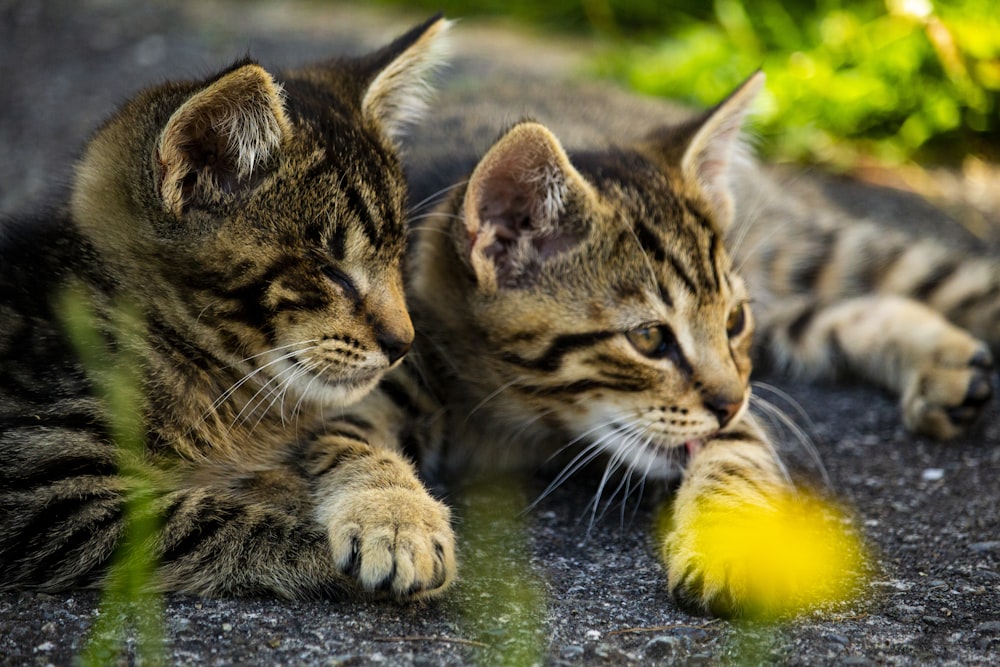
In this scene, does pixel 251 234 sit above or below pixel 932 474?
above

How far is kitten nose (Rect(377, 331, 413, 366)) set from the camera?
8.43 feet

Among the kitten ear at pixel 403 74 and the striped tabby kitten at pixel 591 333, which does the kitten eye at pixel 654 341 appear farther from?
the kitten ear at pixel 403 74

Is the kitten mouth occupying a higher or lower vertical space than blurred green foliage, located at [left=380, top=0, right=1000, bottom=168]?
lower

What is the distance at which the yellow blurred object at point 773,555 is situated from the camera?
7.75ft

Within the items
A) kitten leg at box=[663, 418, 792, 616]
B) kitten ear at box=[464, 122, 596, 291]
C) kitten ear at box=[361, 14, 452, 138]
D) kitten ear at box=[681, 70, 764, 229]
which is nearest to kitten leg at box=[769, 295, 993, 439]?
kitten leg at box=[663, 418, 792, 616]

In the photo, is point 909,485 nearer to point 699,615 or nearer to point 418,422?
Answer: point 699,615

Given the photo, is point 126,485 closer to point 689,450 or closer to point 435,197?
point 435,197

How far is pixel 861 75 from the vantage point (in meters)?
5.50

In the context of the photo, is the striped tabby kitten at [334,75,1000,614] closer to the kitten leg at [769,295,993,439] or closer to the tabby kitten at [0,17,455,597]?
the kitten leg at [769,295,993,439]

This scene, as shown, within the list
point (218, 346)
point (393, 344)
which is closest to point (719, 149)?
point (393, 344)

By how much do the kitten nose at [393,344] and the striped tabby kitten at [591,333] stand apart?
14.1 inches

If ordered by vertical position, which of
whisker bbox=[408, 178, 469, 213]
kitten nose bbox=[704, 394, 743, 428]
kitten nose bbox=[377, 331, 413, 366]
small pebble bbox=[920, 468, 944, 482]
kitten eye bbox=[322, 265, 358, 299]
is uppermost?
whisker bbox=[408, 178, 469, 213]

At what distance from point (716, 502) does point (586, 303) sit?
2.08 ft

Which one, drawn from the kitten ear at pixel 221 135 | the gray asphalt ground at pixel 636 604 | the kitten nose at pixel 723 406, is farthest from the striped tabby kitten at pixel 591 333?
the kitten ear at pixel 221 135
